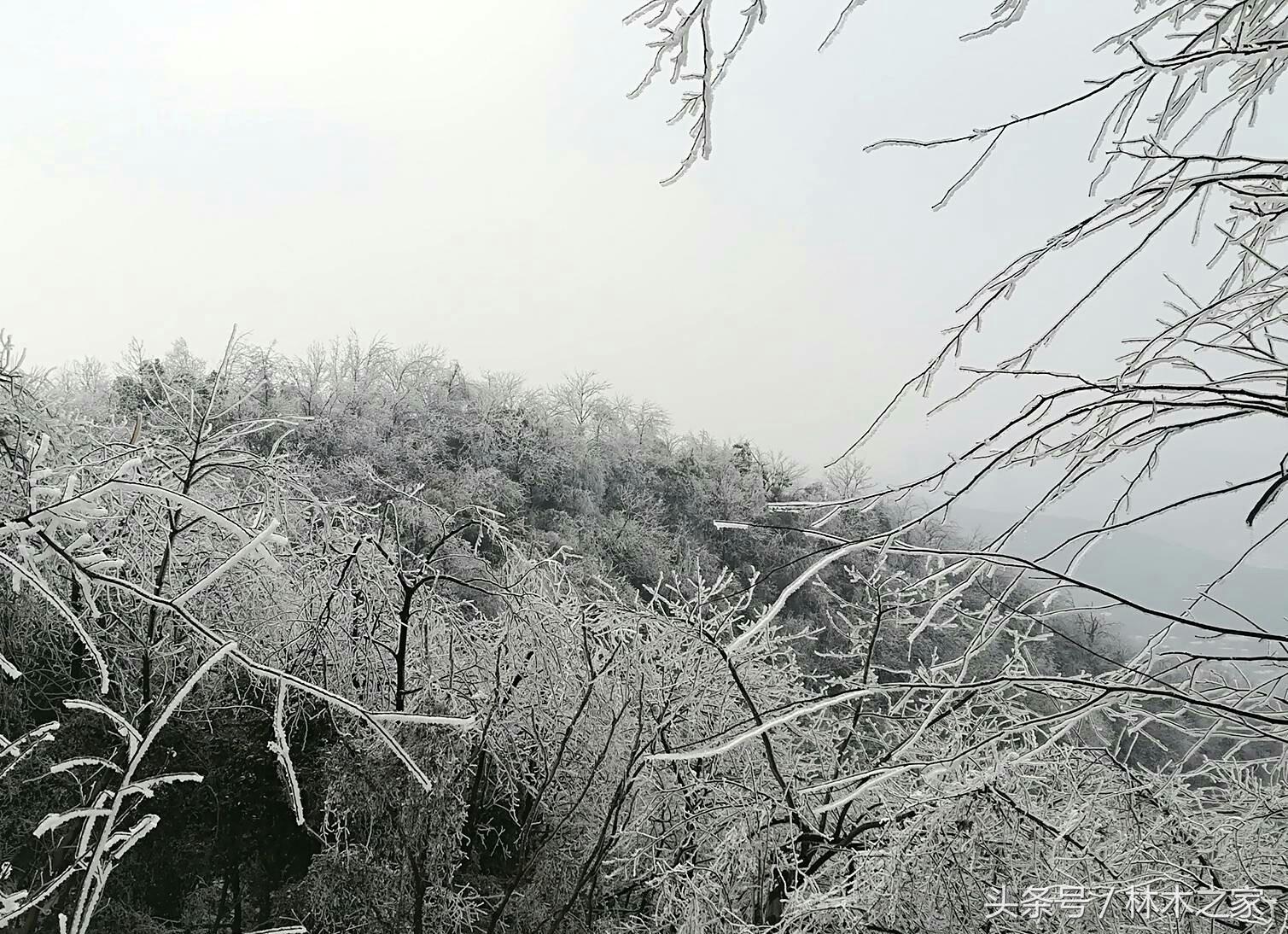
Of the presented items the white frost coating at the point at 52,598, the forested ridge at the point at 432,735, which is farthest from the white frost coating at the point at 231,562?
the forested ridge at the point at 432,735

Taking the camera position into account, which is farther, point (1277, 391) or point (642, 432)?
point (642, 432)

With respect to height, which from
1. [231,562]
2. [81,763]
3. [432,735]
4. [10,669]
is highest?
[231,562]

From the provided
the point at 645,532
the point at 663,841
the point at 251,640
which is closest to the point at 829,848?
the point at 663,841

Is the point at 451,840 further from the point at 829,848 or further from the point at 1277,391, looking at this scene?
the point at 1277,391

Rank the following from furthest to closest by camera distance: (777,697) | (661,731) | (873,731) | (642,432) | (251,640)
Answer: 1. (642,432)
2. (251,640)
3. (777,697)
4. (873,731)
5. (661,731)

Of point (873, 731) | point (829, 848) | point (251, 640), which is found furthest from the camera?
point (251, 640)

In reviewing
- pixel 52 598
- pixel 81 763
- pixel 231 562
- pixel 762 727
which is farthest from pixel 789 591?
pixel 81 763

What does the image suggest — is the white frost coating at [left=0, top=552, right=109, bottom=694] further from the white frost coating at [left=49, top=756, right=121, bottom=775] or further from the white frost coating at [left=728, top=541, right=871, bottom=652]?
the white frost coating at [left=728, top=541, right=871, bottom=652]

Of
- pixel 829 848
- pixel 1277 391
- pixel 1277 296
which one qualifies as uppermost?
pixel 1277 296

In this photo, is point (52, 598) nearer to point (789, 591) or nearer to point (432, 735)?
point (789, 591)

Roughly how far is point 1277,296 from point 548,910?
348 centimetres

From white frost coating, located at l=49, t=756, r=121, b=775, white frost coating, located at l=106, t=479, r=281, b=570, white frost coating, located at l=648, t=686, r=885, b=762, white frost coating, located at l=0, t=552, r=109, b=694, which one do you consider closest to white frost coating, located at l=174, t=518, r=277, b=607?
white frost coating, located at l=106, t=479, r=281, b=570

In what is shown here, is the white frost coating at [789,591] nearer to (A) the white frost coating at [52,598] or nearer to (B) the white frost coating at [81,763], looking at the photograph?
(A) the white frost coating at [52,598]

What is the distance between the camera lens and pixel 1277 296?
983mm
